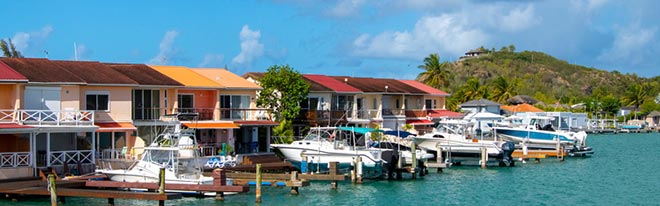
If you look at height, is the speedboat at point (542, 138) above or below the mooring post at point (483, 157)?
above

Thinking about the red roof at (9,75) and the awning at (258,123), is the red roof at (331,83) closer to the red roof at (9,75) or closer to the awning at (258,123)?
the awning at (258,123)

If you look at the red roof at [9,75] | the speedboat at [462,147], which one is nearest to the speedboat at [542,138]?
the speedboat at [462,147]

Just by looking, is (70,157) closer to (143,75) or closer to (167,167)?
(167,167)

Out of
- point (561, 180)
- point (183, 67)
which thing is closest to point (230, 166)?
point (183, 67)

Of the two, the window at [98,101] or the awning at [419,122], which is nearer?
the window at [98,101]

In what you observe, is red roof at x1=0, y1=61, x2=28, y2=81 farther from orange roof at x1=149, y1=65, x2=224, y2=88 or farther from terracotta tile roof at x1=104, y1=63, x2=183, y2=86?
orange roof at x1=149, y1=65, x2=224, y2=88

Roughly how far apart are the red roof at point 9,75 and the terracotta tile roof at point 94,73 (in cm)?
420

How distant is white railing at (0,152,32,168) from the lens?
37.6 m

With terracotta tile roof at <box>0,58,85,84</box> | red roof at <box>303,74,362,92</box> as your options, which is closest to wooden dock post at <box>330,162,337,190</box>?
terracotta tile roof at <box>0,58,85,84</box>

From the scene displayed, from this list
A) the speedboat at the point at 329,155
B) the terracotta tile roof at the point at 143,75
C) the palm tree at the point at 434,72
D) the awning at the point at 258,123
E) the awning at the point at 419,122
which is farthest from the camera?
the palm tree at the point at 434,72

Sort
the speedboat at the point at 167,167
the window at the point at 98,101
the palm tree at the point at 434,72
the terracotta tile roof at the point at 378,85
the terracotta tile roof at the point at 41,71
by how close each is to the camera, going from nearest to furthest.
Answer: the speedboat at the point at 167,167 → the terracotta tile roof at the point at 41,71 → the window at the point at 98,101 → the terracotta tile roof at the point at 378,85 → the palm tree at the point at 434,72

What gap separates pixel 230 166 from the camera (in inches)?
1827

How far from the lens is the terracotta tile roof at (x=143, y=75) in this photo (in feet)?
159

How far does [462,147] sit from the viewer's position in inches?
2274
